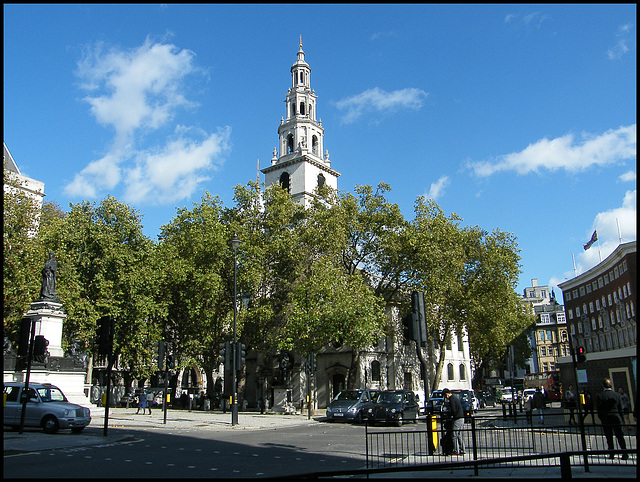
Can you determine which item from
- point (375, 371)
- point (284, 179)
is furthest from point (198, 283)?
point (284, 179)

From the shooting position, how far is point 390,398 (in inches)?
1114

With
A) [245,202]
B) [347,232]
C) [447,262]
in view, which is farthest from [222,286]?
[447,262]

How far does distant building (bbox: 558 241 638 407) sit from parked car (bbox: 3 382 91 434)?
1730 cm

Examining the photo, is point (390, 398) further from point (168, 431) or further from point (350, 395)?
point (168, 431)

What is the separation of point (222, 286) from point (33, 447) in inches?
959

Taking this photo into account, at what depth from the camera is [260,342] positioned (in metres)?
38.4

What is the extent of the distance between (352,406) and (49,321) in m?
14.7

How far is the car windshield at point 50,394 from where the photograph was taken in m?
17.9

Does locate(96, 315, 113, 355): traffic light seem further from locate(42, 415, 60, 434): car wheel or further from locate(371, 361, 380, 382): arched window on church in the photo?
locate(371, 361, 380, 382): arched window on church

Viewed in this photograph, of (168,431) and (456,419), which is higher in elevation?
(456,419)

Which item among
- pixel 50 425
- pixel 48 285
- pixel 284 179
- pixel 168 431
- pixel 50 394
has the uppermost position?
pixel 284 179

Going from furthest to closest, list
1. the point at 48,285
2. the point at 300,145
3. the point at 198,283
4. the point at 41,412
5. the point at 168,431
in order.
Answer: the point at 300,145, the point at 198,283, the point at 48,285, the point at 168,431, the point at 41,412

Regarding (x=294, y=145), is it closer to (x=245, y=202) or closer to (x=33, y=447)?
(x=245, y=202)

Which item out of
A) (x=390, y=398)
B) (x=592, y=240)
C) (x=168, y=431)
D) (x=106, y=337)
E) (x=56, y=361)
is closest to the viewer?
(x=106, y=337)
